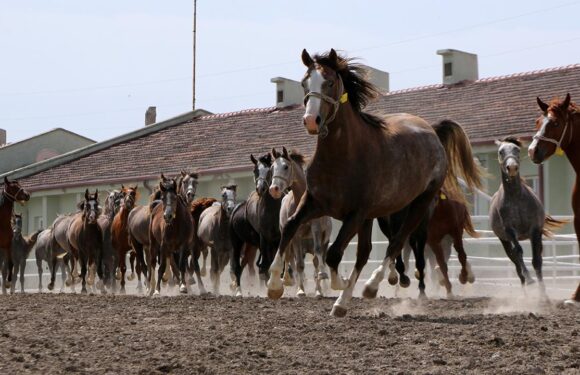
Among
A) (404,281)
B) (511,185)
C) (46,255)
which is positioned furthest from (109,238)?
(404,281)

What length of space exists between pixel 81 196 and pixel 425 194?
30833mm

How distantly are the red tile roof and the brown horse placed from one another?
13.8 metres

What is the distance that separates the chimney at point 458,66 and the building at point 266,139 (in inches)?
1.2

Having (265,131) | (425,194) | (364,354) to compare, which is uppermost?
(265,131)

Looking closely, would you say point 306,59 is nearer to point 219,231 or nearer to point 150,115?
point 219,231

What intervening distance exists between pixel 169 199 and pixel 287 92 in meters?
21.5

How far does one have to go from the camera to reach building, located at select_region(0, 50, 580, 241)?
2852cm

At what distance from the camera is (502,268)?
22.5 m

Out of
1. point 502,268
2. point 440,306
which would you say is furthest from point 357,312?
point 502,268

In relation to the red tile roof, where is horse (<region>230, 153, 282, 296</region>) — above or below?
below

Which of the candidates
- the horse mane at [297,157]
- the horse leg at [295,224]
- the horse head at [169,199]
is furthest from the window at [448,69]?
the horse leg at [295,224]

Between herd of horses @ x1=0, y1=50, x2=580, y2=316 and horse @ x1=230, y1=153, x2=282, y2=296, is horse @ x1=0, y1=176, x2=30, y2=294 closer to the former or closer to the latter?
herd of horses @ x1=0, y1=50, x2=580, y2=316

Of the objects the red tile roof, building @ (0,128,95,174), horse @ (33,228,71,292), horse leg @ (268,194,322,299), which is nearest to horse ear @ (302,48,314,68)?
horse leg @ (268,194,322,299)

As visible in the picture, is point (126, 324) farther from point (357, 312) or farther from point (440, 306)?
point (440, 306)
